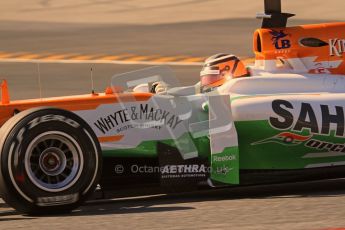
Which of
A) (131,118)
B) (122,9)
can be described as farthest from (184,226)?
(122,9)

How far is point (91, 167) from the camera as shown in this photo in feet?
26.7

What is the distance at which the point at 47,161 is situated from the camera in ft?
26.6

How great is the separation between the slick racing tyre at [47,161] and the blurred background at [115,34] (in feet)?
30.3

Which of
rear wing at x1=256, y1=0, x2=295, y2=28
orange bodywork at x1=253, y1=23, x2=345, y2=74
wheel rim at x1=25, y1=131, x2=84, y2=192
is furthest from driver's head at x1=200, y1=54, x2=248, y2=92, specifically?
wheel rim at x1=25, y1=131, x2=84, y2=192

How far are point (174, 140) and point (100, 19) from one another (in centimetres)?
1770

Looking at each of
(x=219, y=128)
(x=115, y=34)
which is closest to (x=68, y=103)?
(x=219, y=128)

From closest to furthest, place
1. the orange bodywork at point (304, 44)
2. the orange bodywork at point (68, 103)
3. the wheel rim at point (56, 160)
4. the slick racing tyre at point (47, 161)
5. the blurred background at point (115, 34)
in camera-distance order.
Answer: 1. the slick racing tyre at point (47, 161)
2. the wheel rim at point (56, 160)
3. the orange bodywork at point (68, 103)
4. the orange bodywork at point (304, 44)
5. the blurred background at point (115, 34)

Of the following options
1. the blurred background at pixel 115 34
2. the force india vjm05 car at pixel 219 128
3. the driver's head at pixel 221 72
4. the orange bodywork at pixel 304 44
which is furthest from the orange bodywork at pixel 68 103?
the blurred background at pixel 115 34

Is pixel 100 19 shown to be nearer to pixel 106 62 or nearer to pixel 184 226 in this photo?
pixel 106 62

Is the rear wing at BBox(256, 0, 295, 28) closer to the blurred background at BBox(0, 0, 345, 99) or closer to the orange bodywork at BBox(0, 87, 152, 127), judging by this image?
the orange bodywork at BBox(0, 87, 152, 127)

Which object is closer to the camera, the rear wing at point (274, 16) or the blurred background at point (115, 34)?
the rear wing at point (274, 16)

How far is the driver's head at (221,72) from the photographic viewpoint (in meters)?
9.48

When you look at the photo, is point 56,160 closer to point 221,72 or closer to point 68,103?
point 68,103

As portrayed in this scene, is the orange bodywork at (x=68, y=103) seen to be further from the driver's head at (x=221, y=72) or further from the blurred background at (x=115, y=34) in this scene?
the blurred background at (x=115, y=34)
